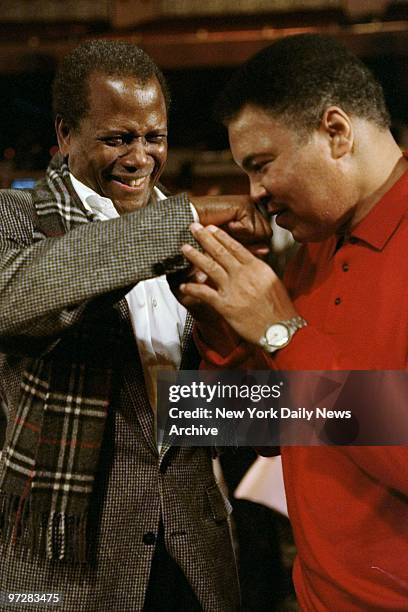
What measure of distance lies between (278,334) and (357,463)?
0.64 feet

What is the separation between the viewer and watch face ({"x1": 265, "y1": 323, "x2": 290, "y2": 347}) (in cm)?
69

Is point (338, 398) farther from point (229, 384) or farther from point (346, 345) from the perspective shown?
point (229, 384)

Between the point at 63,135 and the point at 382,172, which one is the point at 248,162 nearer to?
the point at 382,172

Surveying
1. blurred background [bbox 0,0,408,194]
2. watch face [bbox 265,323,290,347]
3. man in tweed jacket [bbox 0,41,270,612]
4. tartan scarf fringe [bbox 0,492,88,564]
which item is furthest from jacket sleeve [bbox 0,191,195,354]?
blurred background [bbox 0,0,408,194]

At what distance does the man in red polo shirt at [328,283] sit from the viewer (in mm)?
695

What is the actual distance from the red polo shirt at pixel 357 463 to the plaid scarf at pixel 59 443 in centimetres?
18

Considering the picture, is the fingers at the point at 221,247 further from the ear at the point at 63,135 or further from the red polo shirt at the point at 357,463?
the ear at the point at 63,135

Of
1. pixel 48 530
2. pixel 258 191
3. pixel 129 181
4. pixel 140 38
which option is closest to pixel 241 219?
pixel 258 191

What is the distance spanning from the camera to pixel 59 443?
2.55 ft

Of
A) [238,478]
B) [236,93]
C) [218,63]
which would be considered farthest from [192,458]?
[218,63]

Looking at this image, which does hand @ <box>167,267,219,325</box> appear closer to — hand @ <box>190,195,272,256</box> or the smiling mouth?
hand @ <box>190,195,272,256</box>

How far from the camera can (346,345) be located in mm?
750

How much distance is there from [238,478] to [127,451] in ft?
1.50

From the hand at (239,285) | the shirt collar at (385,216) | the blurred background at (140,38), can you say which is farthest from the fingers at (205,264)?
the blurred background at (140,38)
